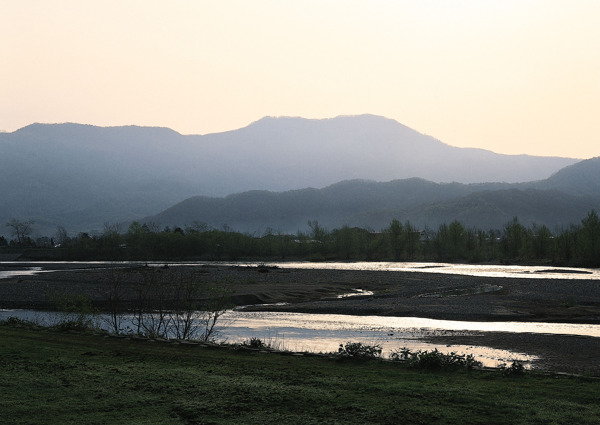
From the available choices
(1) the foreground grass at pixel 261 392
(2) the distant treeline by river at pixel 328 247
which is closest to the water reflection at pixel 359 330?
(1) the foreground grass at pixel 261 392

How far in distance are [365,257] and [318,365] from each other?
14421cm

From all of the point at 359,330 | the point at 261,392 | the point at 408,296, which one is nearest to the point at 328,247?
the point at 408,296

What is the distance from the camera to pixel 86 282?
72062 millimetres

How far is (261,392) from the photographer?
506 inches

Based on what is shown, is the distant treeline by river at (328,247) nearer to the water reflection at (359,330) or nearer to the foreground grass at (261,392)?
the water reflection at (359,330)

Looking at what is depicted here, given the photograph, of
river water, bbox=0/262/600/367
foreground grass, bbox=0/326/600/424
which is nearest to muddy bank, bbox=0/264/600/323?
river water, bbox=0/262/600/367

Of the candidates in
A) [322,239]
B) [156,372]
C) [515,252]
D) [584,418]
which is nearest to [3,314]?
[156,372]

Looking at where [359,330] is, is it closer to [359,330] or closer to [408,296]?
[359,330]

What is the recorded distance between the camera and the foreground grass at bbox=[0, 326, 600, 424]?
36.4ft

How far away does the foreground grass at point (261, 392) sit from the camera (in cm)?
1109

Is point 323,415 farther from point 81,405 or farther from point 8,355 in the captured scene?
point 8,355

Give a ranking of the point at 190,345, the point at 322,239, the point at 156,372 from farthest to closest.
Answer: the point at 322,239 < the point at 190,345 < the point at 156,372

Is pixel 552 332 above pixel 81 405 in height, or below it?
below

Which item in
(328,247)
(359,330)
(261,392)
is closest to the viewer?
(261,392)
